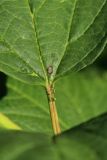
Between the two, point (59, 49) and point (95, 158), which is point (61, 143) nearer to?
point (95, 158)

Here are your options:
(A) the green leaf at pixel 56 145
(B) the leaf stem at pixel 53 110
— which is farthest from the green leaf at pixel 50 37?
(A) the green leaf at pixel 56 145

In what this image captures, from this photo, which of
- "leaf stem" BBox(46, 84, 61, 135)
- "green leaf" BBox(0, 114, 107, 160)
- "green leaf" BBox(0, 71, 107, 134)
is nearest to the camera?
"green leaf" BBox(0, 114, 107, 160)

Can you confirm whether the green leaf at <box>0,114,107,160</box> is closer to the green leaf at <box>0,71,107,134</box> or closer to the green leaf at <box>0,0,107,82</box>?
the green leaf at <box>0,0,107,82</box>

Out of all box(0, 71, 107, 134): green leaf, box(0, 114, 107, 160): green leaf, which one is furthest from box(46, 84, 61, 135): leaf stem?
box(0, 71, 107, 134): green leaf

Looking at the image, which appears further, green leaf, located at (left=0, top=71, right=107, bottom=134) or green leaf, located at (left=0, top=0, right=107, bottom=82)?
green leaf, located at (left=0, top=71, right=107, bottom=134)

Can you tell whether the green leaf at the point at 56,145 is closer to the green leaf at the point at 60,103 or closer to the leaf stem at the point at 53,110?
the leaf stem at the point at 53,110

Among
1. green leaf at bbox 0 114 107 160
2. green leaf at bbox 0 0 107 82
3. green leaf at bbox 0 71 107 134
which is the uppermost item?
green leaf at bbox 0 114 107 160

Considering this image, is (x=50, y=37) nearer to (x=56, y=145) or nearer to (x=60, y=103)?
(x=56, y=145)
